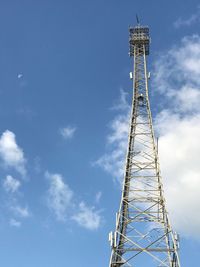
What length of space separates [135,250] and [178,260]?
15.9 feet

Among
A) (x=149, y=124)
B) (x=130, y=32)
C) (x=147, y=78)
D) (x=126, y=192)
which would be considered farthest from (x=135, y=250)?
(x=130, y=32)

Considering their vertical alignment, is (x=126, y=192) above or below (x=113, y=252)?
above

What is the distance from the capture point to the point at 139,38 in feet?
241

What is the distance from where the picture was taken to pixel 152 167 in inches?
2552

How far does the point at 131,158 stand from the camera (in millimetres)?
65750

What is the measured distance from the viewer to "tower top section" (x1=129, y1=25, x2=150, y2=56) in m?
73.4

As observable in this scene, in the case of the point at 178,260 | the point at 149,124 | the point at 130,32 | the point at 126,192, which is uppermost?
the point at 130,32

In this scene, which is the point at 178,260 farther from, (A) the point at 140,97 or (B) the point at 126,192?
(A) the point at 140,97

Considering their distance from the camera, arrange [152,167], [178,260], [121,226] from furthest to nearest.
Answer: [152,167]
[121,226]
[178,260]

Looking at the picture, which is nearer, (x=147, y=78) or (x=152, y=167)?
(x=152, y=167)

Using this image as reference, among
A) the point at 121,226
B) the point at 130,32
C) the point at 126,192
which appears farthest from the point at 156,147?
the point at 130,32

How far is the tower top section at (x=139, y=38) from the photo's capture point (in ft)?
241

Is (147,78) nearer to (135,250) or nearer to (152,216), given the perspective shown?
(152,216)

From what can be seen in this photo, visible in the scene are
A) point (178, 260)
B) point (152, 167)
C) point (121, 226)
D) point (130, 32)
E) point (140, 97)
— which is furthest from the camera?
point (130, 32)
